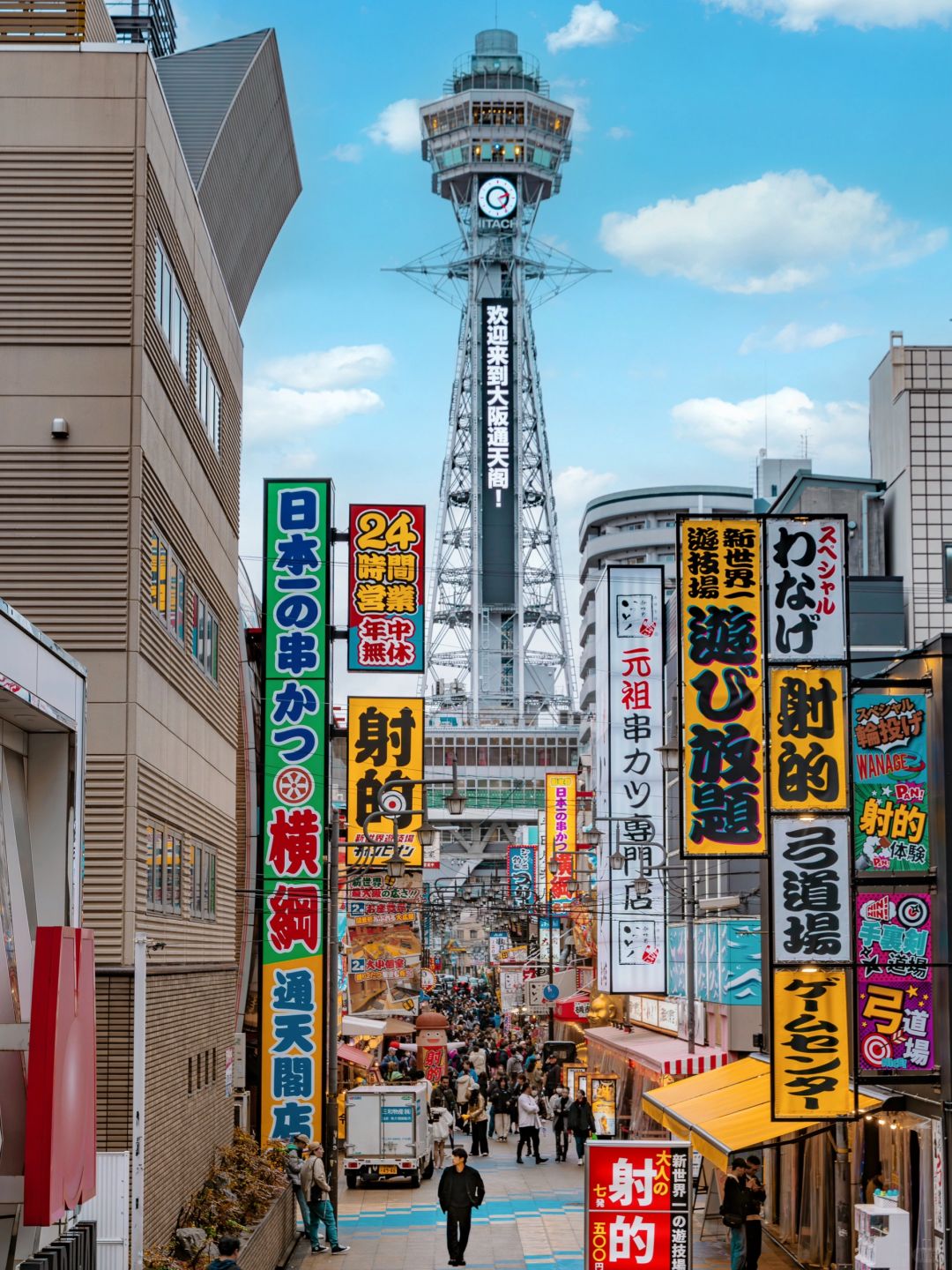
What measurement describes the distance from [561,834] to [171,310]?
42.2 metres

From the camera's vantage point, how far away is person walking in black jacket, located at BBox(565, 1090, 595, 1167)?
35.1 meters

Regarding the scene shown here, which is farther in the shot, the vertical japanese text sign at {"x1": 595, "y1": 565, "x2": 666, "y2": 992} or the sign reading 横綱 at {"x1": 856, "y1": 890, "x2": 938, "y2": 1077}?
the vertical japanese text sign at {"x1": 595, "y1": 565, "x2": 666, "y2": 992}

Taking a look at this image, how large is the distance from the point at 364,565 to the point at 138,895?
42.6 ft

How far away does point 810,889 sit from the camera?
1962 cm

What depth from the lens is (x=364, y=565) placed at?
31125 mm

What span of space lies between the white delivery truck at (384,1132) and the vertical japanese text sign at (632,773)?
23.9 feet

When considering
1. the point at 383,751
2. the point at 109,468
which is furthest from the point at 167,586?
the point at 383,751

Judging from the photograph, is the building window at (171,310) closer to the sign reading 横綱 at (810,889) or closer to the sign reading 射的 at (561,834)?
the sign reading 横綱 at (810,889)

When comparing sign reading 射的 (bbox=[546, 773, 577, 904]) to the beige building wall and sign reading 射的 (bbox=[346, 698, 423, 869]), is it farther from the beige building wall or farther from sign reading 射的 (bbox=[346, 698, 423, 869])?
the beige building wall

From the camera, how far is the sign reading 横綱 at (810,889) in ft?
63.8

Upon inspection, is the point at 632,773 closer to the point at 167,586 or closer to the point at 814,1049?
the point at 167,586

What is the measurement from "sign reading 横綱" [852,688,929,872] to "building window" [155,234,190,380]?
29.9 ft

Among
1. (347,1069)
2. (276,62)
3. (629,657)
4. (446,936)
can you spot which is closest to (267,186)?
(276,62)

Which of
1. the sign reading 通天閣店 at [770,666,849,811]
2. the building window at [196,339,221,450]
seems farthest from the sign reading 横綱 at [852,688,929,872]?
the building window at [196,339,221,450]
